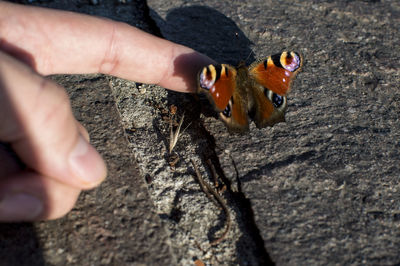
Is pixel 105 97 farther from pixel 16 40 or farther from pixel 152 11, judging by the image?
pixel 152 11

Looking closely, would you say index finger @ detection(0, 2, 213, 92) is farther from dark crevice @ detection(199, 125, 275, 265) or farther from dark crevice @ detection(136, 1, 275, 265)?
dark crevice @ detection(199, 125, 275, 265)

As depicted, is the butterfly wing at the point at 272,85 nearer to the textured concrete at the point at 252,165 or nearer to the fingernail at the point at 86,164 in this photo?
the textured concrete at the point at 252,165

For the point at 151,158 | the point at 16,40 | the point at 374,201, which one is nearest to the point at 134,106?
the point at 151,158

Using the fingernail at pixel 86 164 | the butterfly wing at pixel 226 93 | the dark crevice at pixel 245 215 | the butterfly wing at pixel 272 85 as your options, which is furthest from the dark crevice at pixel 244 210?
the fingernail at pixel 86 164

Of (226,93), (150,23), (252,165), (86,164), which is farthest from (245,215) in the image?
(150,23)

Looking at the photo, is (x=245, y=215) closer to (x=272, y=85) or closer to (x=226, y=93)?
(x=226, y=93)

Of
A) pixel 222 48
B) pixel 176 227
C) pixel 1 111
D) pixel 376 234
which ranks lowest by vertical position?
pixel 176 227

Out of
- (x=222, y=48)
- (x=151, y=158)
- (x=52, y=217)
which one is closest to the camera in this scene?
(x=52, y=217)
